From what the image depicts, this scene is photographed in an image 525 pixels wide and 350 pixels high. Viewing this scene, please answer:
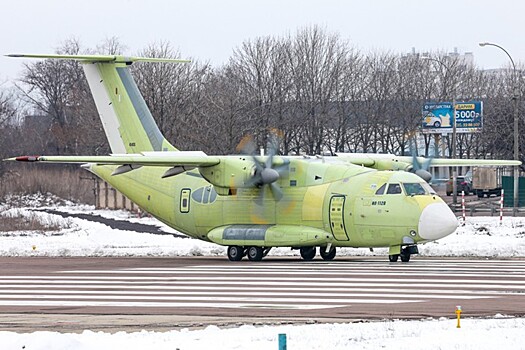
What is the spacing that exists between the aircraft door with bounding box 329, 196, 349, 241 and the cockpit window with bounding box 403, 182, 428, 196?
74.0 inches

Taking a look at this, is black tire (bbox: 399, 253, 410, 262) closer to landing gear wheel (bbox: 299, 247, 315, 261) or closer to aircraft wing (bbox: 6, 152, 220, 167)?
landing gear wheel (bbox: 299, 247, 315, 261)

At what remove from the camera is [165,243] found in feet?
136

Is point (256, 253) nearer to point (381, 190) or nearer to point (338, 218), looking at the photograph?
point (338, 218)

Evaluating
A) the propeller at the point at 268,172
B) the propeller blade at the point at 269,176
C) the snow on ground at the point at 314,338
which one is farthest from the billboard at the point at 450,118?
the snow on ground at the point at 314,338

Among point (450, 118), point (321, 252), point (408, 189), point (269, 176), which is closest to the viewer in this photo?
point (408, 189)

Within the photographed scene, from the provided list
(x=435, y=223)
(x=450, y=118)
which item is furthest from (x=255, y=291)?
(x=450, y=118)

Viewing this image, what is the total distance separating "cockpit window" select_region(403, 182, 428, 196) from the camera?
94.1ft

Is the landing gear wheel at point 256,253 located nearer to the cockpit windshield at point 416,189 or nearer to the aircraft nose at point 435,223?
the cockpit windshield at point 416,189

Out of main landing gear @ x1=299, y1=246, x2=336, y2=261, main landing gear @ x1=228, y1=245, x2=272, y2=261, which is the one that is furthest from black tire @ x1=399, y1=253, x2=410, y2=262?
main landing gear @ x1=228, y1=245, x2=272, y2=261

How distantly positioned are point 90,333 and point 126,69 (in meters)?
21.9

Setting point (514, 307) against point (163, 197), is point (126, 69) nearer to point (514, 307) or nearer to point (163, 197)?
point (163, 197)

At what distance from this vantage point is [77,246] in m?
39.2

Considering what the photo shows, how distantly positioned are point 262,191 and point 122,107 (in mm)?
6610

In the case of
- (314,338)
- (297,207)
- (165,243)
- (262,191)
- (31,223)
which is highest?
(262,191)
